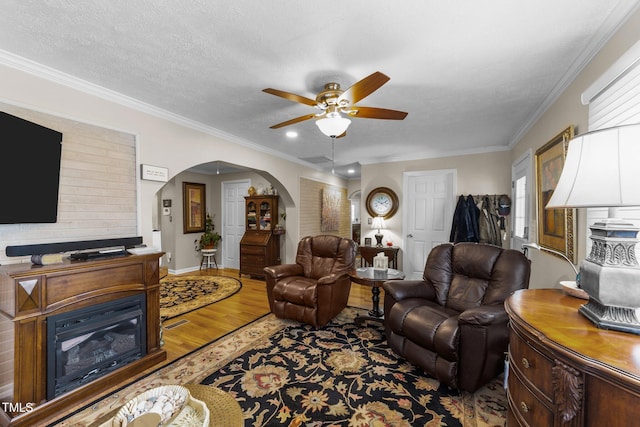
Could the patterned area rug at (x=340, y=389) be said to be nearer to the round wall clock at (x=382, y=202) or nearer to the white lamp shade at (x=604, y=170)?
the white lamp shade at (x=604, y=170)

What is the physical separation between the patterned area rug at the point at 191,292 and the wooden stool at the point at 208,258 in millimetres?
789

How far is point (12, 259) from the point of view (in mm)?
1907

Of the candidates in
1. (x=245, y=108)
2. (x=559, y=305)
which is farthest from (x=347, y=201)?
(x=559, y=305)

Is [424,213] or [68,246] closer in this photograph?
[68,246]

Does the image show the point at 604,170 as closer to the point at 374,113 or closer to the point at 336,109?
the point at 374,113

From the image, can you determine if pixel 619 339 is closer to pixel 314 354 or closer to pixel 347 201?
pixel 314 354

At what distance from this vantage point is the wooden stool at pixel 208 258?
5.91 metres

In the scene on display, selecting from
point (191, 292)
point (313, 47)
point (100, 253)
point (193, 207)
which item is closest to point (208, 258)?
point (193, 207)

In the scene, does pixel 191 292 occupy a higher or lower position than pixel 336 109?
lower

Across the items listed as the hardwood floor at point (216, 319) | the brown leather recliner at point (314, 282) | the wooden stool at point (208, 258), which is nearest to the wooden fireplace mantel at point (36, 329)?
the hardwood floor at point (216, 319)

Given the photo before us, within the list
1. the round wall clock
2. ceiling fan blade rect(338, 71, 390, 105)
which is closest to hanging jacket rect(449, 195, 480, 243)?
the round wall clock

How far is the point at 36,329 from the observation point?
1.70 meters

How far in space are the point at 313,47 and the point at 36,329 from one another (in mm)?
2610

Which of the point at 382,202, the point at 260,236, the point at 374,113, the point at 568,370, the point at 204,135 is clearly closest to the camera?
the point at 568,370
